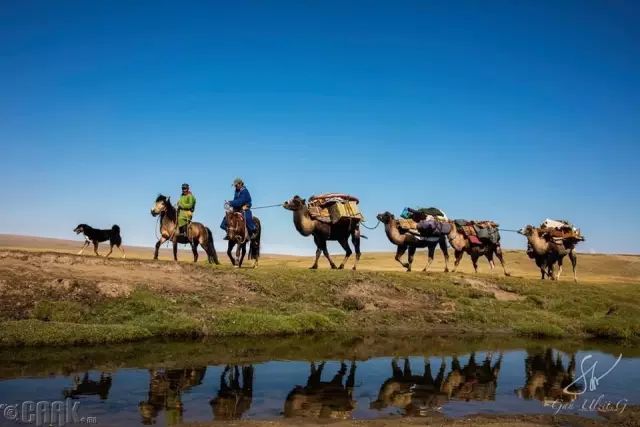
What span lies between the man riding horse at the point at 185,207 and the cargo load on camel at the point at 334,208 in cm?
525

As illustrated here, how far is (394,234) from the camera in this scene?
1076 inches

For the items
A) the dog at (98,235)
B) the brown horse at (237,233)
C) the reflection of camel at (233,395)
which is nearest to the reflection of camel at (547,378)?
the reflection of camel at (233,395)

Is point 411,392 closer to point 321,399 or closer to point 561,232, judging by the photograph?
point 321,399

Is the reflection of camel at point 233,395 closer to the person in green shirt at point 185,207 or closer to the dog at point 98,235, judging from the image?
the person in green shirt at point 185,207

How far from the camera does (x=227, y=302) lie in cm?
1723

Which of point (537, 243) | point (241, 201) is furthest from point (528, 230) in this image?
point (241, 201)

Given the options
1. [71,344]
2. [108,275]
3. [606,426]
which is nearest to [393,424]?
[606,426]

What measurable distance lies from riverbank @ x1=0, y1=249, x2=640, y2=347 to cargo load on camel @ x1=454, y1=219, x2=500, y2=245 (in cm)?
528

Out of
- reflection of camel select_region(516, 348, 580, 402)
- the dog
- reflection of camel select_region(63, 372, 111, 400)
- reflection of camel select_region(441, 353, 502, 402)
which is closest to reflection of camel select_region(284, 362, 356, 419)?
reflection of camel select_region(441, 353, 502, 402)

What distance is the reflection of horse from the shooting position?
8977mm

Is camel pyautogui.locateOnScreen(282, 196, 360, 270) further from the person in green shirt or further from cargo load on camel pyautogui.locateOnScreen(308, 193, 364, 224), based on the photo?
the person in green shirt

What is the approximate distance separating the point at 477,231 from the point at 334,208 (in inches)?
420

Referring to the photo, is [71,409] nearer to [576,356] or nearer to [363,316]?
[363,316]

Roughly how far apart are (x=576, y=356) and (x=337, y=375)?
8.02 metres
